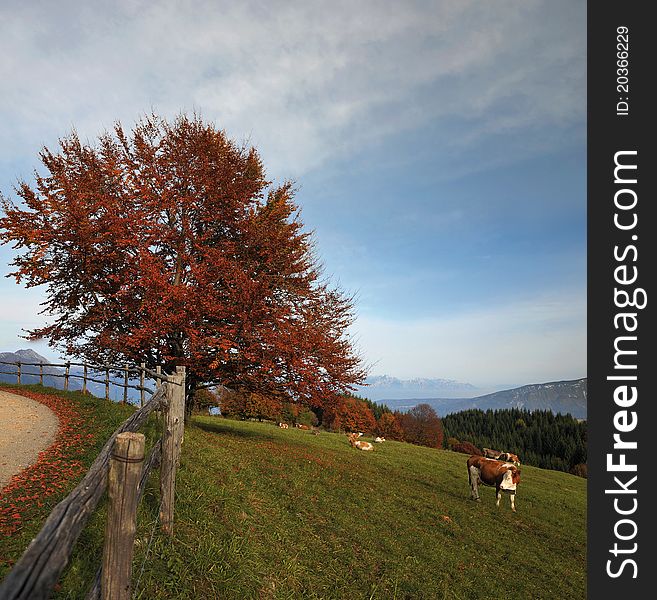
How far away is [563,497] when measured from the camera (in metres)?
22.1

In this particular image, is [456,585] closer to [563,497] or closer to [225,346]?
[225,346]

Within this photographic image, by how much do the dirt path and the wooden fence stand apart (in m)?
6.38

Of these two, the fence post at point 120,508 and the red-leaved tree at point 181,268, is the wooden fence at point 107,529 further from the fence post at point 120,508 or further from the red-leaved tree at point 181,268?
the red-leaved tree at point 181,268

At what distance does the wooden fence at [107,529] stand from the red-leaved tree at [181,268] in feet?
37.2

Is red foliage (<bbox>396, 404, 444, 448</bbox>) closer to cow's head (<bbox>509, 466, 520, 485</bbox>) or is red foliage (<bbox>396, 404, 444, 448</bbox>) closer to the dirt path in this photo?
cow's head (<bbox>509, 466, 520, 485</bbox>)

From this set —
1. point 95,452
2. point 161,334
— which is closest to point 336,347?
point 161,334

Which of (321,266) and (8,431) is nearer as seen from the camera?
(8,431)

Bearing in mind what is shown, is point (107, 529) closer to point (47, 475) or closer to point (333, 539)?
point (47, 475)

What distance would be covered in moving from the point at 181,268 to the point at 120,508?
647 inches

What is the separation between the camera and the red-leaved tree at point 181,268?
1659cm

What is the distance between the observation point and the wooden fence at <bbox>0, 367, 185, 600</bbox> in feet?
6.88

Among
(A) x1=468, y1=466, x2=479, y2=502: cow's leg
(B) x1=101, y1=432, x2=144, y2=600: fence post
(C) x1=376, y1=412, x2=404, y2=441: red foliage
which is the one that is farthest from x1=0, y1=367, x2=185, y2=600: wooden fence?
(C) x1=376, y1=412, x2=404, y2=441: red foliage

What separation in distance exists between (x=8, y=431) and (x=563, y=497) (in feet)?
81.9

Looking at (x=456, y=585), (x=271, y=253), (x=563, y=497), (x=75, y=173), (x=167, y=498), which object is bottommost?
(x=563, y=497)
